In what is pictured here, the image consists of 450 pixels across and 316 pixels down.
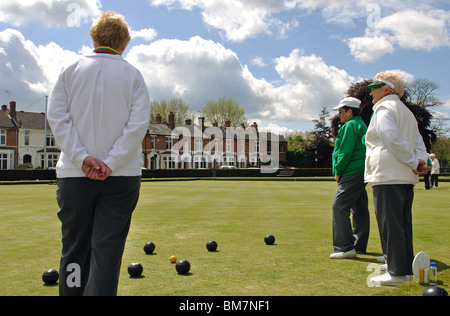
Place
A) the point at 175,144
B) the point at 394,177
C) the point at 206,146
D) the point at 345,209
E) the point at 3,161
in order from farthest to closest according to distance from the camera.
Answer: the point at 206,146 < the point at 175,144 < the point at 3,161 < the point at 345,209 < the point at 394,177

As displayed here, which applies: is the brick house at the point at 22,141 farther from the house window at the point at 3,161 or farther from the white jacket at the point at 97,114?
the white jacket at the point at 97,114

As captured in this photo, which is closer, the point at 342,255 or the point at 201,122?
the point at 342,255

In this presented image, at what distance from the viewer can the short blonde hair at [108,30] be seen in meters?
3.30

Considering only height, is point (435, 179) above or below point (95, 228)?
below

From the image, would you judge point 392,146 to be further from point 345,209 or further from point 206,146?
point 206,146

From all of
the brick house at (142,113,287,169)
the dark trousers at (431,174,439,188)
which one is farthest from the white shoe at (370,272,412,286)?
the brick house at (142,113,287,169)

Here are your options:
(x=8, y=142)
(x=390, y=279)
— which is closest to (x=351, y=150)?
(x=390, y=279)

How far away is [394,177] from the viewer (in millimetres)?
4422

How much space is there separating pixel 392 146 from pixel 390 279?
1.43 meters

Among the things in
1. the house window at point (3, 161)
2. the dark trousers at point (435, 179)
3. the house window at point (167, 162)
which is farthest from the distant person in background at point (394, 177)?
the house window at point (167, 162)

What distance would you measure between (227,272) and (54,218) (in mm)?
7221
